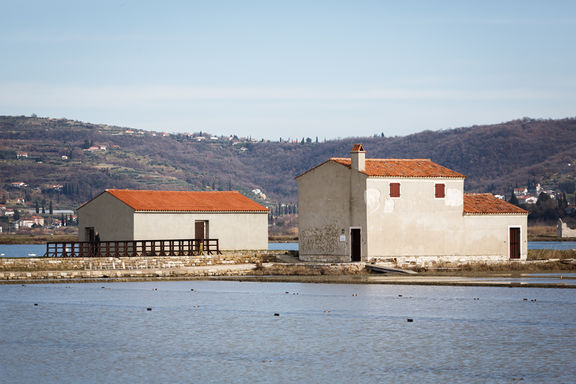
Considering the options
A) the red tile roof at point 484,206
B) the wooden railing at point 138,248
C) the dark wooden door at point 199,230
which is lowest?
the wooden railing at point 138,248

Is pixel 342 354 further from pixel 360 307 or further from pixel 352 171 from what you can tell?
pixel 352 171

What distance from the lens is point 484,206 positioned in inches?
2090

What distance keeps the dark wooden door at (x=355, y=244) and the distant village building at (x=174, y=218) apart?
11363 mm

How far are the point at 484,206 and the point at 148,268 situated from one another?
1866 cm

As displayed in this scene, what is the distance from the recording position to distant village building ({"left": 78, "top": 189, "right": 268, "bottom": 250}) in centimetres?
5562

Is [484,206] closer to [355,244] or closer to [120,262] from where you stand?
[355,244]

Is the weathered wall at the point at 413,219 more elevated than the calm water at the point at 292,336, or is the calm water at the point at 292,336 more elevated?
the weathered wall at the point at 413,219

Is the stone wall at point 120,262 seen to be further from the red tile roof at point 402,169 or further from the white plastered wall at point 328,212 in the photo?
the red tile roof at point 402,169

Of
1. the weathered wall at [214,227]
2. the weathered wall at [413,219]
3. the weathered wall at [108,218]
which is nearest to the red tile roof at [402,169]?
the weathered wall at [413,219]

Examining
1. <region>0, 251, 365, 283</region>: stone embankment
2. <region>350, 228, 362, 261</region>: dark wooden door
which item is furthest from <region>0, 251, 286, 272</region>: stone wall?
→ <region>350, 228, 362, 261</region>: dark wooden door

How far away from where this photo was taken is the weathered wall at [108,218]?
182 ft

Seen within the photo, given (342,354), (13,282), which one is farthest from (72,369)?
(13,282)

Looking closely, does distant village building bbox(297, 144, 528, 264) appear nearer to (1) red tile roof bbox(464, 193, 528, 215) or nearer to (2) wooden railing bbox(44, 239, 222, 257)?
(1) red tile roof bbox(464, 193, 528, 215)

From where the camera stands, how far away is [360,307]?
31234 mm
